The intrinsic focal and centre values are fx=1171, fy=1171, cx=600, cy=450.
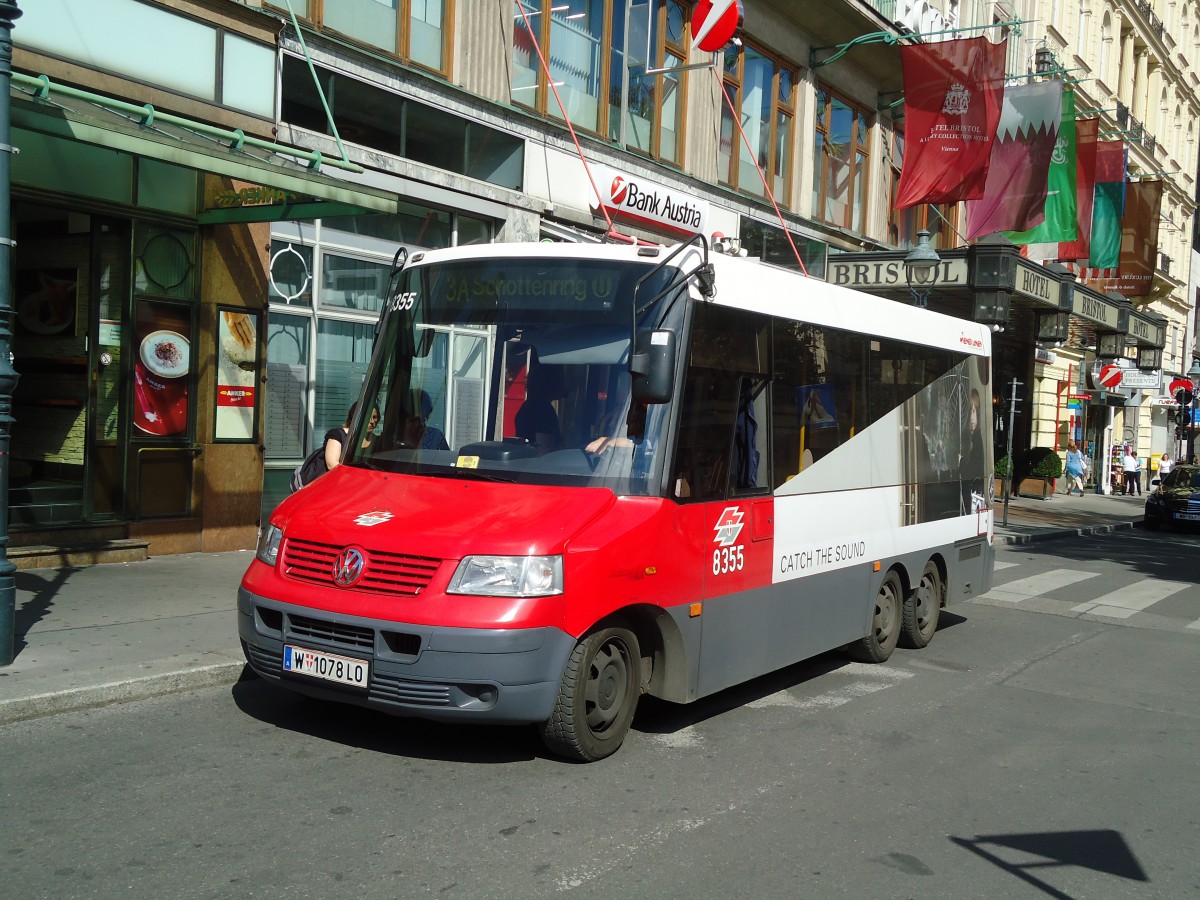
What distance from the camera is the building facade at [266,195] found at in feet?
34.9

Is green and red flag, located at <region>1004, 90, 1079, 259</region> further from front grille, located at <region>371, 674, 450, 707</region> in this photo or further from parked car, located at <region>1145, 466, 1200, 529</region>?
front grille, located at <region>371, 674, 450, 707</region>

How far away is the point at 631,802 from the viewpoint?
5.43m

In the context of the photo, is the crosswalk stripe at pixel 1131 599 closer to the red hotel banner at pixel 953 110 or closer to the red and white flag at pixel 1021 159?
the red hotel banner at pixel 953 110

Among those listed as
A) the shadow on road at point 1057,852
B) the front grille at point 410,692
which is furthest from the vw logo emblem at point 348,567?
the shadow on road at point 1057,852

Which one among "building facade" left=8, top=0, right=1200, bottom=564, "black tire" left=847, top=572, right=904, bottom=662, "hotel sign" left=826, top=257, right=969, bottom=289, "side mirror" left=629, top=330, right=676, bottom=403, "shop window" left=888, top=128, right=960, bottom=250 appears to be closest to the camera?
"side mirror" left=629, top=330, right=676, bottom=403

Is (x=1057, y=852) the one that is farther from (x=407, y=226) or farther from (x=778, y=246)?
(x=778, y=246)

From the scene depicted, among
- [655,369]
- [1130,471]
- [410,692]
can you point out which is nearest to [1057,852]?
[655,369]

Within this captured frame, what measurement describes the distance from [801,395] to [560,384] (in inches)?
82.7

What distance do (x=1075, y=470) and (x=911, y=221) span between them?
1200 cm

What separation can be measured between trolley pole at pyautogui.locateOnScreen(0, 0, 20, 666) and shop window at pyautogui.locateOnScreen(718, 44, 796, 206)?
49.9 ft

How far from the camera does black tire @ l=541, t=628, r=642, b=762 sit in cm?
577

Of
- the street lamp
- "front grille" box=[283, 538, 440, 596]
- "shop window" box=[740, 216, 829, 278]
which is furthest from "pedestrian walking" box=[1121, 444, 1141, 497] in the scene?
"front grille" box=[283, 538, 440, 596]

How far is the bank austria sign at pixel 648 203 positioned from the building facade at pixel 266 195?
44 millimetres

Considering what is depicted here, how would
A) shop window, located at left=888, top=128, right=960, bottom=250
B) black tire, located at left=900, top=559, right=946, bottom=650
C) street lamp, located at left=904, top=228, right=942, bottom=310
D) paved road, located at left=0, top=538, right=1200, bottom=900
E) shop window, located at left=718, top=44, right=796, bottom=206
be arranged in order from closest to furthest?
paved road, located at left=0, top=538, right=1200, bottom=900 < black tire, located at left=900, top=559, right=946, bottom=650 < street lamp, located at left=904, top=228, right=942, bottom=310 < shop window, located at left=718, top=44, right=796, bottom=206 < shop window, located at left=888, top=128, right=960, bottom=250
